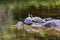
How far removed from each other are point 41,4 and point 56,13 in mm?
156

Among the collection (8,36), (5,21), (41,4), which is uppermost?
(41,4)

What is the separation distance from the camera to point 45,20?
147 cm

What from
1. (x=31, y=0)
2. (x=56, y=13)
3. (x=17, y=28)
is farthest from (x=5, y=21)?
(x=56, y=13)

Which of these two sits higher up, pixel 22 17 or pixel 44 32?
pixel 22 17

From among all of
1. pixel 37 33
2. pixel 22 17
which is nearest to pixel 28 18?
pixel 22 17

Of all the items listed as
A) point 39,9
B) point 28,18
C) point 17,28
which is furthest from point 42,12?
point 17,28

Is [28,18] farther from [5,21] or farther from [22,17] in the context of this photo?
[5,21]

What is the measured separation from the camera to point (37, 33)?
1415 mm

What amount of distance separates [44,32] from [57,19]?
0.17 meters

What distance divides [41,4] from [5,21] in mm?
358

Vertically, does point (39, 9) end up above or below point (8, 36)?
above

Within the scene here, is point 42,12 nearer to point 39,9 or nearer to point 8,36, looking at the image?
point 39,9

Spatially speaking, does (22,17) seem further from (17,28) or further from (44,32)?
(44,32)

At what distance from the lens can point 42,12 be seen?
1491 mm
